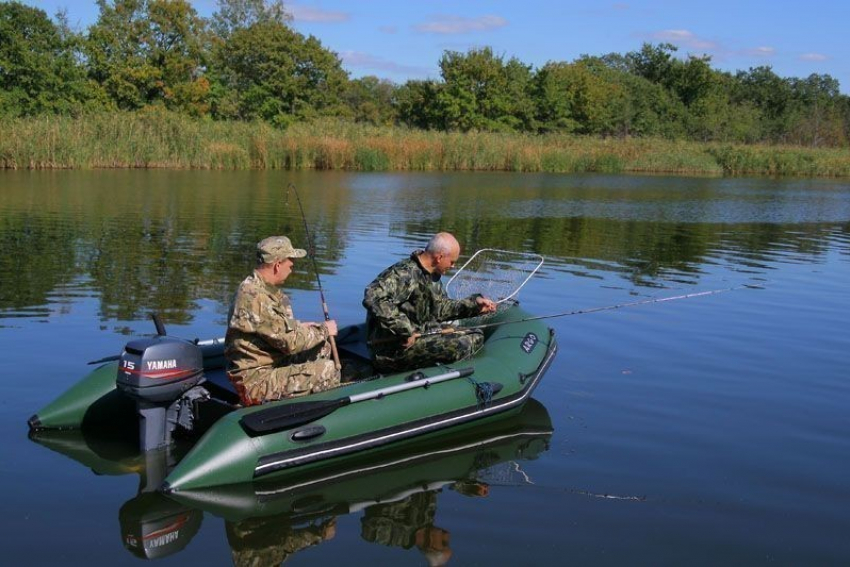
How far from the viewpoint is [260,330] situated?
5000 millimetres

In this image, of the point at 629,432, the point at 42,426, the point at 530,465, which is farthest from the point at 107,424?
the point at 629,432

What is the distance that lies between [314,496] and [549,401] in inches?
93.1

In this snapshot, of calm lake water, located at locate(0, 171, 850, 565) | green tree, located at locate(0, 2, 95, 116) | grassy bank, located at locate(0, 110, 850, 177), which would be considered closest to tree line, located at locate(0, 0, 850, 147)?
green tree, located at locate(0, 2, 95, 116)

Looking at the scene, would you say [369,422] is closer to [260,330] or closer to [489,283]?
[260,330]

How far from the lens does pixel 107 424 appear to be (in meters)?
5.56

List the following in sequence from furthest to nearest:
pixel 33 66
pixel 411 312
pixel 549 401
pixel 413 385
A: pixel 33 66, pixel 549 401, pixel 411 312, pixel 413 385

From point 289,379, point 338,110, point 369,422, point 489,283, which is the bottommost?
point 369,422

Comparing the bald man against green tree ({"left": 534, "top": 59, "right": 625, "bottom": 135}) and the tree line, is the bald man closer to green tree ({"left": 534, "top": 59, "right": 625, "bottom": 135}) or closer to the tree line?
the tree line

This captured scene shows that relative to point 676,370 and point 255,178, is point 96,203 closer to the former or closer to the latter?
point 255,178

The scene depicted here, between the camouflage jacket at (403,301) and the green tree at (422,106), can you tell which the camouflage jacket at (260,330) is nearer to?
the camouflage jacket at (403,301)

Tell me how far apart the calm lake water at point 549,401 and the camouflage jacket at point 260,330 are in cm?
85

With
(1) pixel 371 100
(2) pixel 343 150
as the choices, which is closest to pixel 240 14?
(1) pixel 371 100

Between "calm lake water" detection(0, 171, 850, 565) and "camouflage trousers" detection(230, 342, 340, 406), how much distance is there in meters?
0.73

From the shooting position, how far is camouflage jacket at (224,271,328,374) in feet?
16.3
